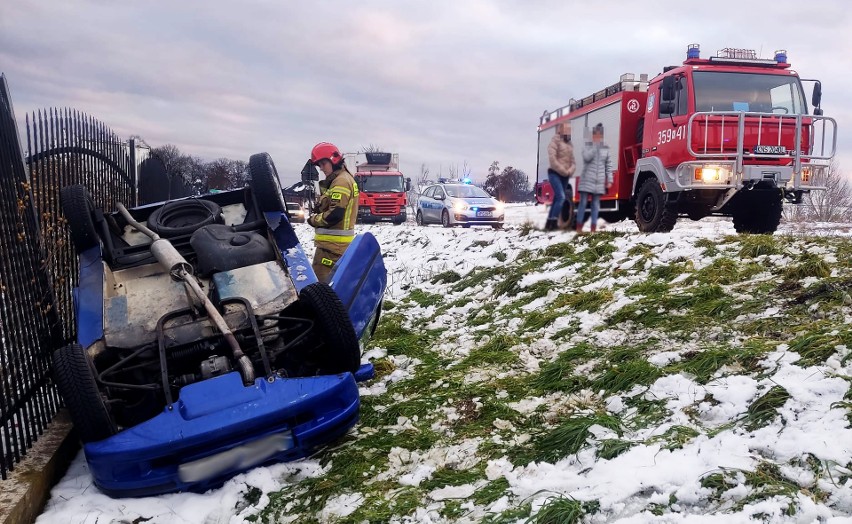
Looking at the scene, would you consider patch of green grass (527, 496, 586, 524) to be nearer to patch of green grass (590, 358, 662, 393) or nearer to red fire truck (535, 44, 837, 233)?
patch of green grass (590, 358, 662, 393)

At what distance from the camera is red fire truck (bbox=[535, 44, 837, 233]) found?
260 inches

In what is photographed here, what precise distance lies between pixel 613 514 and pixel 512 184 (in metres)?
8.86

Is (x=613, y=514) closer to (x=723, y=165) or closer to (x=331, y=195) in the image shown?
(x=331, y=195)

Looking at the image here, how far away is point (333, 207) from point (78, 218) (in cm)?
214

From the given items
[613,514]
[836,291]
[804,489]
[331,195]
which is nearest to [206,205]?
[331,195]

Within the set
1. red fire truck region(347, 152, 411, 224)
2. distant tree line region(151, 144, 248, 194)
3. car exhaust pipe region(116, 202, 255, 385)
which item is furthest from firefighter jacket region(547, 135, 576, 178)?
distant tree line region(151, 144, 248, 194)

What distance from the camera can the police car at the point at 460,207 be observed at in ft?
53.1

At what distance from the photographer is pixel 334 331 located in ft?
10.7

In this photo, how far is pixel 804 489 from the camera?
1965mm

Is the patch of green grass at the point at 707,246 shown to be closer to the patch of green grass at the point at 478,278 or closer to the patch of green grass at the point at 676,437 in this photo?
the patch of green grass at the point at 478,278

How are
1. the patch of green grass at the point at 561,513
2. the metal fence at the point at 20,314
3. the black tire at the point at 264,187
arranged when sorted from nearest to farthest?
the patch of green grass at the point at 561,513 → the metal fence at the point at 20,314 → the black tire at the point at 264,187

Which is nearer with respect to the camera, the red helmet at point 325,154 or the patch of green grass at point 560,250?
the red helmet at point 325,154

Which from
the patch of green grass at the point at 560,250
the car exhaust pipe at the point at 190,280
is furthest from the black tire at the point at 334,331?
the patch of green grass at the point at 560,250

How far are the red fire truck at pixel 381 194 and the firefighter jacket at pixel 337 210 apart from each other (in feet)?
48.4
